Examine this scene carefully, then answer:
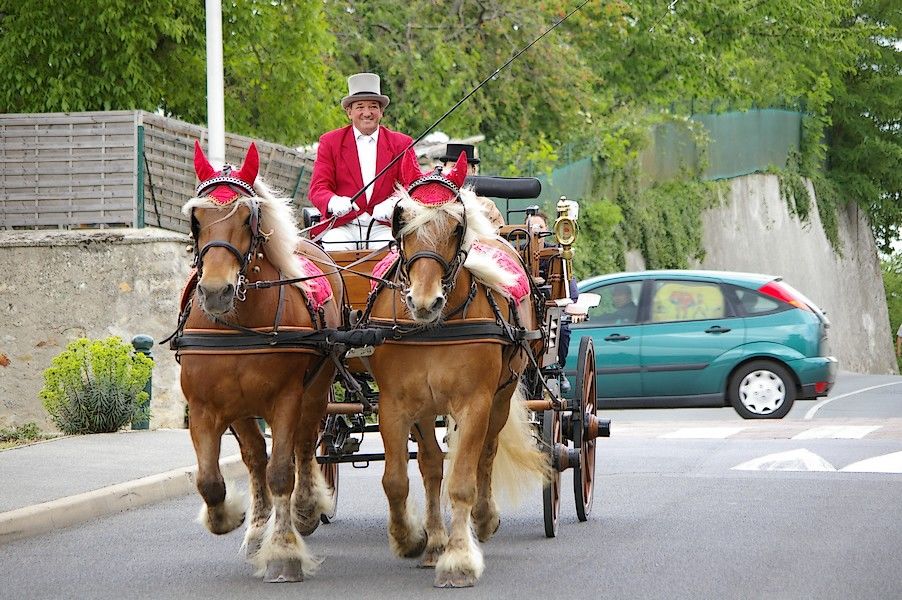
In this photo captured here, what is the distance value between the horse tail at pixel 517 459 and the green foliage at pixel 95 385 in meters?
6.46

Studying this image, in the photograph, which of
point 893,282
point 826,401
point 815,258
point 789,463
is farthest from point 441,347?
point 893,282

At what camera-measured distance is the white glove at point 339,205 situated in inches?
377

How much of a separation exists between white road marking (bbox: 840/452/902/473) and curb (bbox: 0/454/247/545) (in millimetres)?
4992

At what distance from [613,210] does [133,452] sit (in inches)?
694

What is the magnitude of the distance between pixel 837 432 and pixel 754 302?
2177 mm

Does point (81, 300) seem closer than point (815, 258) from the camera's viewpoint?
Yes

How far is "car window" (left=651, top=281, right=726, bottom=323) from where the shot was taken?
18.3 meters

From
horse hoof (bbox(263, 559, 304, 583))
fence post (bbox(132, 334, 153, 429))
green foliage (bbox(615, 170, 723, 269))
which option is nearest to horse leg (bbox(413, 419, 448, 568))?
horse hoof (bbox(263, 559, 304, 583))

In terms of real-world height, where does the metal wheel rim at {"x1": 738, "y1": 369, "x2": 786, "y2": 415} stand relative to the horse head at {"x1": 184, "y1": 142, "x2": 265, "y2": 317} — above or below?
below

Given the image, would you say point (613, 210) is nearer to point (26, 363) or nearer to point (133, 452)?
point (26, 363)

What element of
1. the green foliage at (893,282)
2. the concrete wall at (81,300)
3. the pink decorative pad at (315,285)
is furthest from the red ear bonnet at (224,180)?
the green foliage at (893,282)

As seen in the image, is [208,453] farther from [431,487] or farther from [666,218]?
[666,218]

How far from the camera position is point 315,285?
8430 mm

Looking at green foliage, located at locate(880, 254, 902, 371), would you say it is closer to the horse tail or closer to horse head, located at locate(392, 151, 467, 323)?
the horse tail
